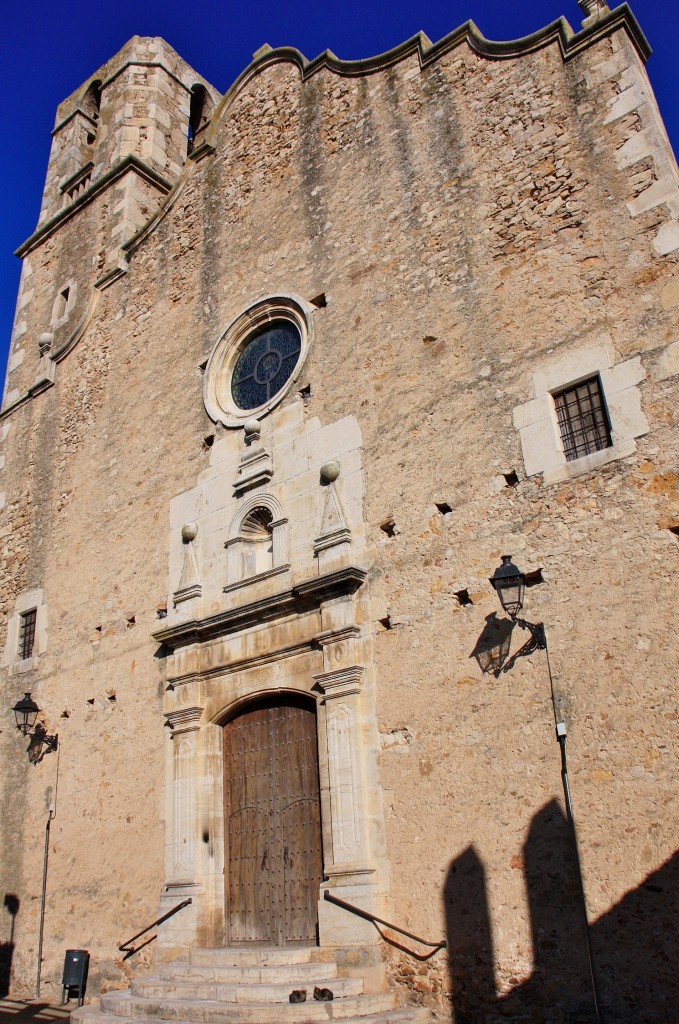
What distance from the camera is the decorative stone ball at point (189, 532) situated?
32.6 ft

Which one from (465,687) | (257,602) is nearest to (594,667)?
(465,687)

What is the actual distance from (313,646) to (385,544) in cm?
120

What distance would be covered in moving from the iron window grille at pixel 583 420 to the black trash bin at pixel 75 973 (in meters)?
7.07

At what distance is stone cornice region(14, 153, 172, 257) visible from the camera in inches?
570

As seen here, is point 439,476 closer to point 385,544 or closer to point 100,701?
point 385,544

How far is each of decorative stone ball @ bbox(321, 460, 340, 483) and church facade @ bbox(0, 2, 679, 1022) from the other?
0.19 ft

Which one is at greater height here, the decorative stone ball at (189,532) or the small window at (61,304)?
the small window at (61,304)

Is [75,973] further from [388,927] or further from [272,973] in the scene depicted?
[388,927]

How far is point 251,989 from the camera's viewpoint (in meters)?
6.54

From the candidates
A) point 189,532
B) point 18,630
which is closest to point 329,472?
point 189,532

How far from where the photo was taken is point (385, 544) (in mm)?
8117

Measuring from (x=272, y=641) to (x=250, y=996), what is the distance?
319 cm

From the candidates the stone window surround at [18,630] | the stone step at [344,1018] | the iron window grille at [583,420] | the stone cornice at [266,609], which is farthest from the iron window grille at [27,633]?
the iron window grille at [583,420]

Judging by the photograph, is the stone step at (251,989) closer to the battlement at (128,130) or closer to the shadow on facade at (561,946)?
the shadow on facade at (561,946)
